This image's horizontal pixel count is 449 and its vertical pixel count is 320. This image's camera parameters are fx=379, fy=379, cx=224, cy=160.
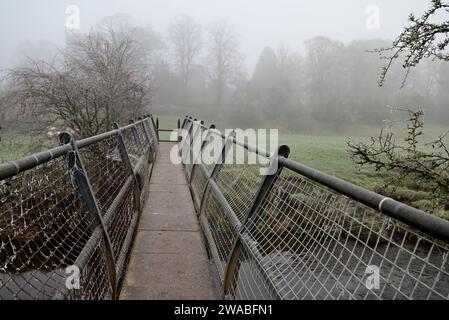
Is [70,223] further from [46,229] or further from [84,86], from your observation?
[84,86]

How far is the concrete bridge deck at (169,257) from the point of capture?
10.1ft

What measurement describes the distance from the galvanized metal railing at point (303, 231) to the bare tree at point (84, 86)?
770cm

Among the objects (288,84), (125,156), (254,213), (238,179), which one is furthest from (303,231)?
(288,84)

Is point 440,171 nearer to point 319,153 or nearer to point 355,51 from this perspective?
point 319,153

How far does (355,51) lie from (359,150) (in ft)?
196

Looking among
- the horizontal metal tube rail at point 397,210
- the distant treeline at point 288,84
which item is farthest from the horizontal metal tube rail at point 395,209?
the distant treeline at point 288,84

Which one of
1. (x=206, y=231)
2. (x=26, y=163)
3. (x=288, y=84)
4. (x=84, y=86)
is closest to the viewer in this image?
(x=26, y=163)

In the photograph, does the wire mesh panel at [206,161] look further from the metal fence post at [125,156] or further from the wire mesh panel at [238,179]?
the metal fence post at [125,156]

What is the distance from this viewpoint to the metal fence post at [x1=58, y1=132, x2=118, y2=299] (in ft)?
7.30

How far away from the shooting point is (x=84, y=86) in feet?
38.6

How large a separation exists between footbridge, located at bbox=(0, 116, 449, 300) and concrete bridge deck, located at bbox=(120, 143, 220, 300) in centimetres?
1

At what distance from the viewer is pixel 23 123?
11.1m

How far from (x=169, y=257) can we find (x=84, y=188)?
159 centimetres

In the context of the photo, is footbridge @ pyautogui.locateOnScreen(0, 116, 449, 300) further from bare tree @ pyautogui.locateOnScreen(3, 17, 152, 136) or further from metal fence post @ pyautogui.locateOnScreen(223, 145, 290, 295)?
bare tree @ pyautogui.locateOnScreen(3, 17, 152, 136)
